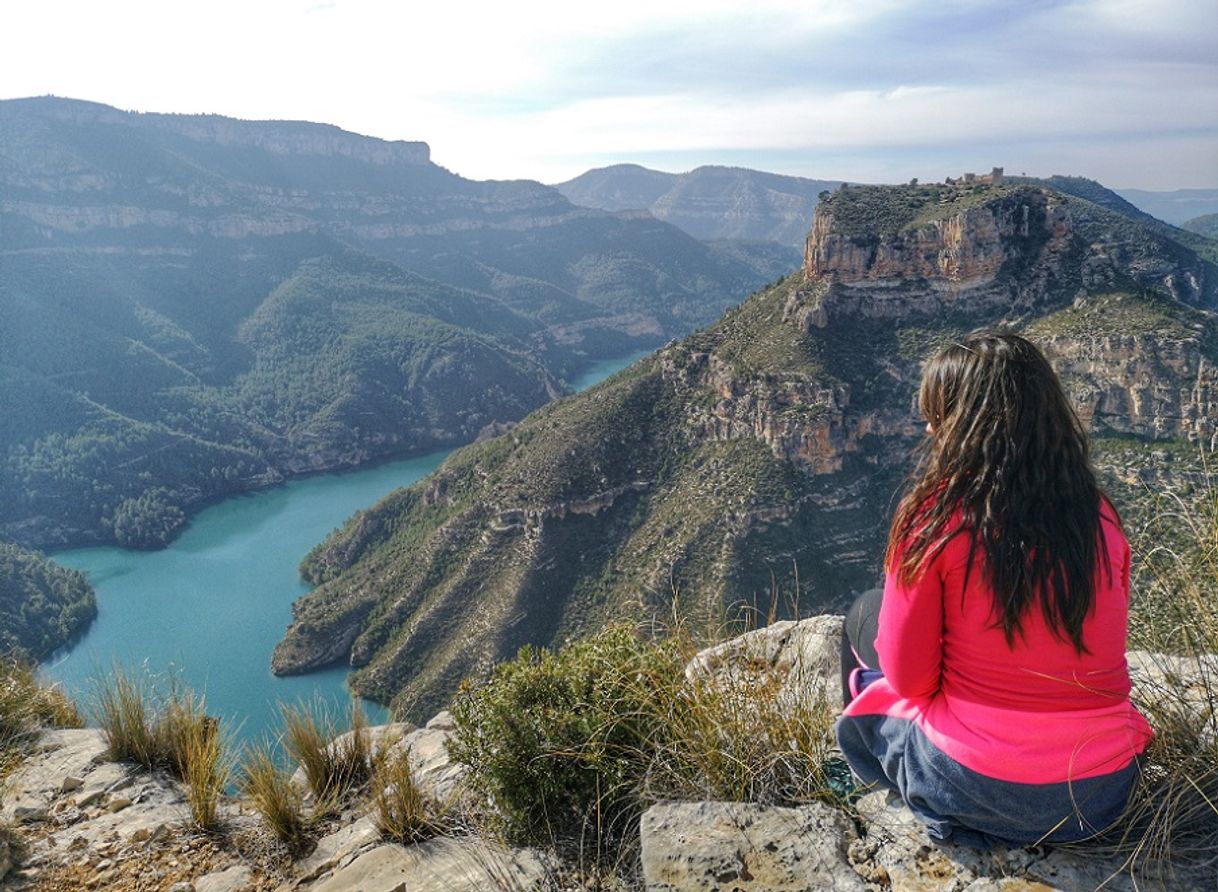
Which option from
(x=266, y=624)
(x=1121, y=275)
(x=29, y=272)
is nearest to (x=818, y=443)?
(x=1121, y=275)

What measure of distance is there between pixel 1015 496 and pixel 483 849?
2.30 m

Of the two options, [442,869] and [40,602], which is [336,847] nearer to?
[442,869]

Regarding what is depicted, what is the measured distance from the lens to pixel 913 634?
1.85m

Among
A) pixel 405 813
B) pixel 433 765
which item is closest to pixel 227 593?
pixel 433 765

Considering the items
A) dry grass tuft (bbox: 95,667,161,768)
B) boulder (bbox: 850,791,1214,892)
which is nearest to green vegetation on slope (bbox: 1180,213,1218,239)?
boulder (bbox: 850,791,1214,892)

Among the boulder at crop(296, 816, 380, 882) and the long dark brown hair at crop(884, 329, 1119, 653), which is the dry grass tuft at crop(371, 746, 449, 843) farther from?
the long dark brown hair at crop(884, 329, 1119, 653)

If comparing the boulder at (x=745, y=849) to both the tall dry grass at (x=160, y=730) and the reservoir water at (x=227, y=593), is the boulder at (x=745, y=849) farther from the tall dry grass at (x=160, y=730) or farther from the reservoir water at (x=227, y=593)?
the reservoir water at (x=227, y=593)

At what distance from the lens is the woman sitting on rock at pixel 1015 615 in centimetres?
175

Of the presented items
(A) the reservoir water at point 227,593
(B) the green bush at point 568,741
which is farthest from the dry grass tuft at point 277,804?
(A) the reservoir water at point 227,593

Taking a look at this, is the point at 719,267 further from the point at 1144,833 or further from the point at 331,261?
the point at 1144,833

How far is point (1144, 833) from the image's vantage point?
1.83 metres

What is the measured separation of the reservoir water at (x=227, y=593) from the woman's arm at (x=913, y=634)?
28.2 m

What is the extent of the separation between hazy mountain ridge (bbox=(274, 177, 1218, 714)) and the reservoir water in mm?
3087

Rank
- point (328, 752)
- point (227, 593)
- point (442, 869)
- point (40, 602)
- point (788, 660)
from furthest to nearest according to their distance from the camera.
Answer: point (227, 593) < point (40, 602) < point (328, 752) < point (788, 660) < point (442, 869)
